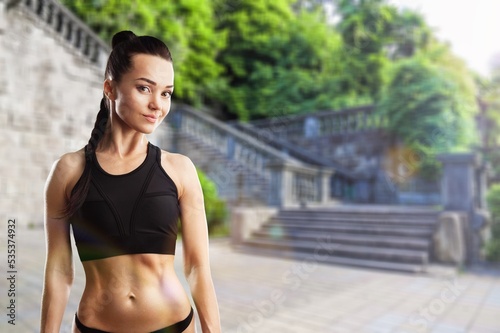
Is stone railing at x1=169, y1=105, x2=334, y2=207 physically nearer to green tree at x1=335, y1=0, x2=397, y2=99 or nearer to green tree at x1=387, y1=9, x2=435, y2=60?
Result: green tree at x1=335, y1=0, x2=397, y2=99

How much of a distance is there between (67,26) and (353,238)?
5544 millimetres

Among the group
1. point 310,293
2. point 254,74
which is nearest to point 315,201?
point 310,293

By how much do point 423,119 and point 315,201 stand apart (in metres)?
3.84

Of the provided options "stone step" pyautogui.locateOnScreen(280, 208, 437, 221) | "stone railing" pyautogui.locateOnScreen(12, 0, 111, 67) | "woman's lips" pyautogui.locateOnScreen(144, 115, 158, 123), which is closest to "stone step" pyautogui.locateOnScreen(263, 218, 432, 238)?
"stone step" pyautogui.locateOnScreen(280, 208, 437, 221)

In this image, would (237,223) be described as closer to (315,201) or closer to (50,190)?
(315,201)

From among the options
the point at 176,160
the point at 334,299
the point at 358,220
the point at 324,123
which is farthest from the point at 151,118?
the point at 324,123

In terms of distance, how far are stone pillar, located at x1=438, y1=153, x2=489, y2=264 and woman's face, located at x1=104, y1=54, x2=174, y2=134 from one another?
6234mm

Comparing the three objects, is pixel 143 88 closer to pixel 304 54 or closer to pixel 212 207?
pixel 212 207

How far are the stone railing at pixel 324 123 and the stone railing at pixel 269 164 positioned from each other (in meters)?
2.70

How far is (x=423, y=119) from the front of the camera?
9.89 m

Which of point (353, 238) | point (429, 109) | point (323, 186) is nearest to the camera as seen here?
point (353, 238)

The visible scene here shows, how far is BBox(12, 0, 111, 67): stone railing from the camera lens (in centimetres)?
156

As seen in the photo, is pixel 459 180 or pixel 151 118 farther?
pixel 459 180

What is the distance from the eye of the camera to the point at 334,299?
12.2 ft
